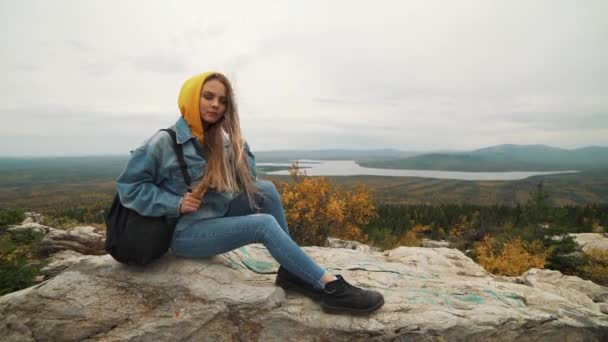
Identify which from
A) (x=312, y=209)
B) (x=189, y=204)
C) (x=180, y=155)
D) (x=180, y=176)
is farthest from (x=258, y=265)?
(x=312, y=209)

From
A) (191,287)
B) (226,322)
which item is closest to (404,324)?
(226,322)

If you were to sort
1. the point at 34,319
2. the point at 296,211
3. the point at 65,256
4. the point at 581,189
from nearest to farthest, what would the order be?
the point at 34,319, the point at 65,256, the point at 296,211, the point at 581,189

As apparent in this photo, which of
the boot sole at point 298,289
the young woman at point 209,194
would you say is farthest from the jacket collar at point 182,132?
the boot sole at point 298,289

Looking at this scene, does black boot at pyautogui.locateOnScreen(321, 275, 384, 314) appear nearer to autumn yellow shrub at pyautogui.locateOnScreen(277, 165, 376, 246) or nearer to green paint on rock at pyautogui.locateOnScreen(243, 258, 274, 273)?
green paint on rock at pyautogui.locateOnScreen(243, 258, 274, 273)

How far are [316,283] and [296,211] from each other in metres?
8.20

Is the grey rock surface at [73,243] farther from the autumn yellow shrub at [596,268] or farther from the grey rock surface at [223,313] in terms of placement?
the autumn yellow shrub at [596,268]

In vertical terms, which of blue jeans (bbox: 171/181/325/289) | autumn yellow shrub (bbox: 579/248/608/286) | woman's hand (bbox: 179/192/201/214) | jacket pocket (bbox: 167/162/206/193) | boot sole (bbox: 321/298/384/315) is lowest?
autumn yellow shrub (bbox: 579/248/608/286)

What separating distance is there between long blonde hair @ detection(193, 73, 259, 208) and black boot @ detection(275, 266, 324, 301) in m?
0.96

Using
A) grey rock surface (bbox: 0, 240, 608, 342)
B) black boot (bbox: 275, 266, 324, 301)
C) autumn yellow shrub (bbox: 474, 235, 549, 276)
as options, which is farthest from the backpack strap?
autumn yellow shrub (bbox: 474, 235, 549, 276)

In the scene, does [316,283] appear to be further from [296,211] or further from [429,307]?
[296,211]

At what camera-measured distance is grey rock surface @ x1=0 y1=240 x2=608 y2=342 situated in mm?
3062

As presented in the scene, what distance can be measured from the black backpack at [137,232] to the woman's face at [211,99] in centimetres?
43

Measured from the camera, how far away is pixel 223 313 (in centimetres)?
333

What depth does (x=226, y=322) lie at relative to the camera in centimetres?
332
